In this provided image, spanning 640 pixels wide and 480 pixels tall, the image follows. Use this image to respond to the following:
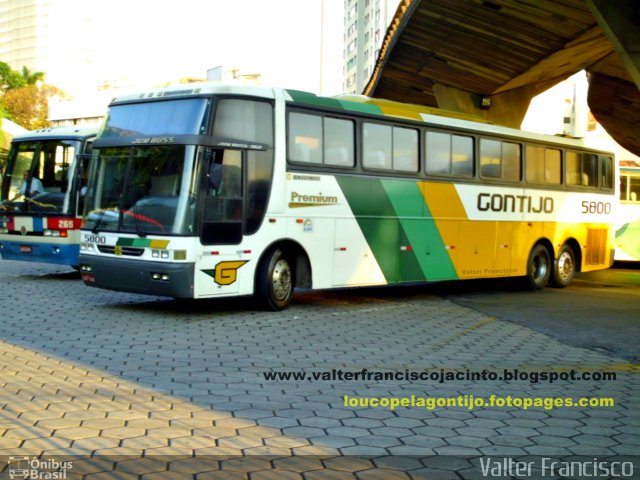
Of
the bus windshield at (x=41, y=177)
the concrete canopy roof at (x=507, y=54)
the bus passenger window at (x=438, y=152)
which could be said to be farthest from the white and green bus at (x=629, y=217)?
the bus windshield at (x=41, y=177)

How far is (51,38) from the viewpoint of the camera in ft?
623

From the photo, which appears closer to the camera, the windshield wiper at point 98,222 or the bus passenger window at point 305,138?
the windshield wiper at point 98,222

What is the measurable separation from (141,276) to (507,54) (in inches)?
620

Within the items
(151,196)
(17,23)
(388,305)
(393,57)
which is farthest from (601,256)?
(17,23)

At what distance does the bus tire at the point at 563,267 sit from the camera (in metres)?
18.6

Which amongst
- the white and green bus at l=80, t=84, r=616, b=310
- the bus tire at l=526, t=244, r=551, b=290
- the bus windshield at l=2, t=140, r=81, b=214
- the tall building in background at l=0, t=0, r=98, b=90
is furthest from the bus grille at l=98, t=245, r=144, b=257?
the tall building in background at l=0, t=0, r=98, b=90

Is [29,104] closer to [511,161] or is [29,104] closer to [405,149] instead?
[511,161]

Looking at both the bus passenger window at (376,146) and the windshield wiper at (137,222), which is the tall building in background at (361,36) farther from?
the windshield wiper at (137,222)

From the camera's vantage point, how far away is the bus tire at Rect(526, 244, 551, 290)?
1784cm

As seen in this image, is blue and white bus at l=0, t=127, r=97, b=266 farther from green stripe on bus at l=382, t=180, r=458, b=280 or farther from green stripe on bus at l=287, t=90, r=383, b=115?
green stripe on bus at l=382, t=180, r=458, b=280

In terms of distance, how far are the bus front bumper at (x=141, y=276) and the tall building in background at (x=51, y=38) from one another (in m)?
185

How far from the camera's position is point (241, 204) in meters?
11.6

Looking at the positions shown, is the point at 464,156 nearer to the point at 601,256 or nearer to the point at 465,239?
the point at 465,239

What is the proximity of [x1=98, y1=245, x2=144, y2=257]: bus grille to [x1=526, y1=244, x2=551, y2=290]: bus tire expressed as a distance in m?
9.71
